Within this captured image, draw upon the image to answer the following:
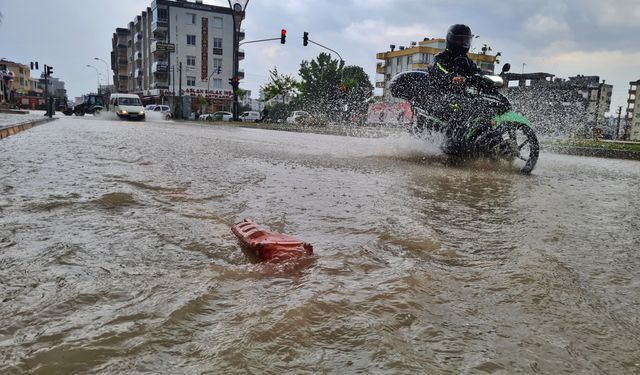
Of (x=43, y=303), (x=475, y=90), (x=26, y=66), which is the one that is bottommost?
(x=43, y=303)

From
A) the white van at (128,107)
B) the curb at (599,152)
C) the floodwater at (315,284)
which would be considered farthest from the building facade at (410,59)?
the floodwater at (315,284)

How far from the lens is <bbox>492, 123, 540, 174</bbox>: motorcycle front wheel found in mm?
6734

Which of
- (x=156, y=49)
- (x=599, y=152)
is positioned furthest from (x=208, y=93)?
(x=599, y=152)

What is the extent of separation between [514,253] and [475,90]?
17.7 ft

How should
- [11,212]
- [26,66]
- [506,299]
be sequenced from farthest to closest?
[26,66] → [11,212] → [506,299]

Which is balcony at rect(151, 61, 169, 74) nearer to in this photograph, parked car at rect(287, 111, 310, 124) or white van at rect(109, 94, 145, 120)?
parked car at rect(287, 111, 310, 124)

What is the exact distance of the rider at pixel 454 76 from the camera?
712 centimetres

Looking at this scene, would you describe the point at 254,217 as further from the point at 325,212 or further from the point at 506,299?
the point at 506,299

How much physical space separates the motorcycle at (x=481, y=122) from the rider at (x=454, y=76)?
0.02 m

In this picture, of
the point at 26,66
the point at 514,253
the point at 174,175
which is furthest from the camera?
the point at 26,66

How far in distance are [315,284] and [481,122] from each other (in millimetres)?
5607

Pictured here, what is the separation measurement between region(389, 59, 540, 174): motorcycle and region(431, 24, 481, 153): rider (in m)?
0.02

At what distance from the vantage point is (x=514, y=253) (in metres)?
2.55

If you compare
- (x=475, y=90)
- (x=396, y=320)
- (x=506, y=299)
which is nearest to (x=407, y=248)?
(x=506, y=299)
